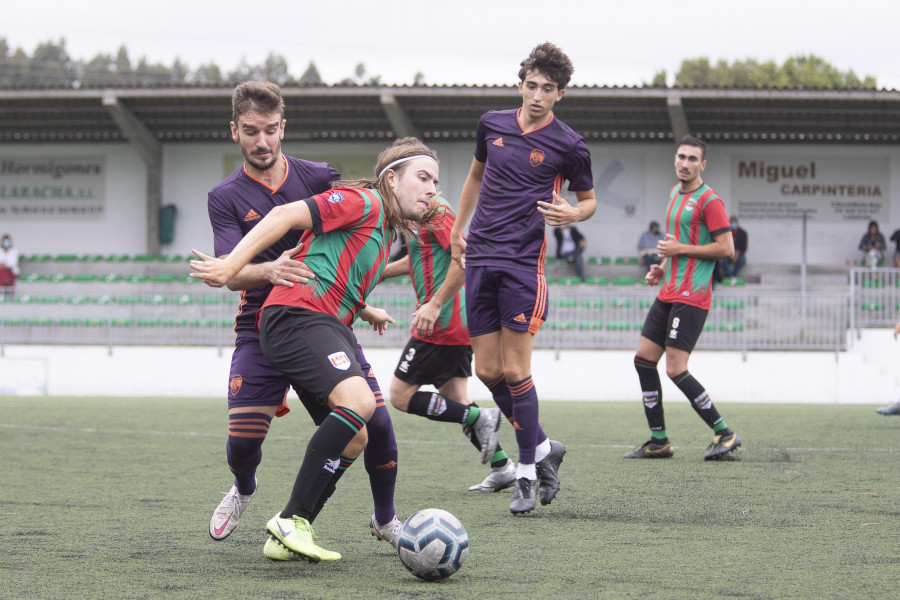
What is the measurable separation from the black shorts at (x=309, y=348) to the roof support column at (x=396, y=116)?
1901 centimetres

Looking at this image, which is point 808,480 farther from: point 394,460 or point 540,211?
point 394,460

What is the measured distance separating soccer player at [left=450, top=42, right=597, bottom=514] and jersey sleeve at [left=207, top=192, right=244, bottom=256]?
58.7 inches

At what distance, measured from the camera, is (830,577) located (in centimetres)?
340

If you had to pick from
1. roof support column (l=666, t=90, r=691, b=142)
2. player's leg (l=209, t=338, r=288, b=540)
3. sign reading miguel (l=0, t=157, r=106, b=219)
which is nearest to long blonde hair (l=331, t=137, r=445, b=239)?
player's leg (l=209, t=338, r=288, b=540)

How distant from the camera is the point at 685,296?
727cm

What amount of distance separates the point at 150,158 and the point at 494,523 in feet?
74.1

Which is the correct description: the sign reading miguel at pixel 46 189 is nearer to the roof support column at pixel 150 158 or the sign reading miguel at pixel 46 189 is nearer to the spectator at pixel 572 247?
the roof support column at pixel 150 158

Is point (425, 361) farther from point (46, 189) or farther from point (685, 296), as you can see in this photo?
point (46, 189)

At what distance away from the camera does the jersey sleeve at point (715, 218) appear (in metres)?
7.29

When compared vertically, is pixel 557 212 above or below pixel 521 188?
below

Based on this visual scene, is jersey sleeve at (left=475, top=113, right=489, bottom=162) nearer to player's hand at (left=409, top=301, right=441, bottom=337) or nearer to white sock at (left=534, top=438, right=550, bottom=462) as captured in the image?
player's hand at (left=409, top=301, right=441, bottom=337)

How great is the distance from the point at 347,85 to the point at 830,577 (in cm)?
2023

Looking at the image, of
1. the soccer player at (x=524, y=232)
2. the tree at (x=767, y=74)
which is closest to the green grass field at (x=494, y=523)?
the soccer player at (x=524, y=232)

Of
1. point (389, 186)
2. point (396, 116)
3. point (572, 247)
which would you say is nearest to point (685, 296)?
point (389, 186)
